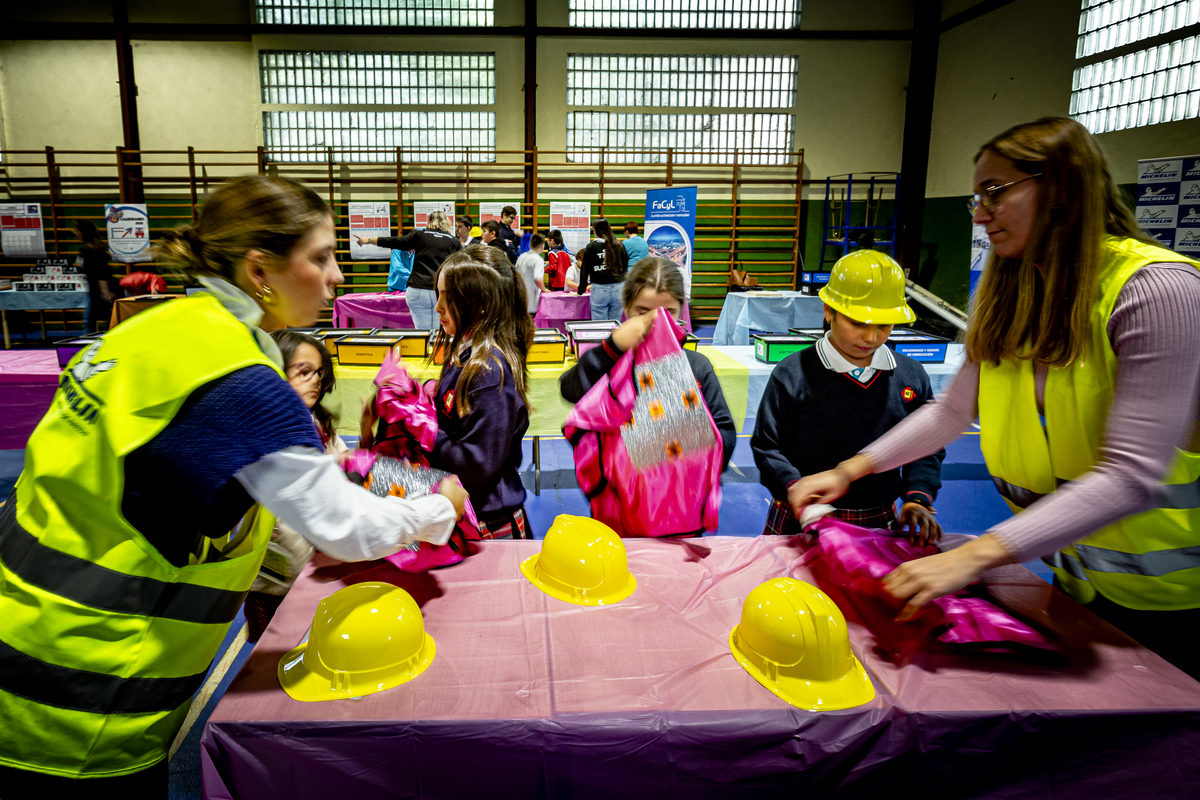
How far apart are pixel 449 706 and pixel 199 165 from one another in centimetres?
1201

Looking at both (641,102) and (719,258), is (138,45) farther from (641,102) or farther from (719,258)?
(719,258)

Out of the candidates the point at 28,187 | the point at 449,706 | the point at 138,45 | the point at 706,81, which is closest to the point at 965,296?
the point at 706,81

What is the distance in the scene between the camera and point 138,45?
33.7ft

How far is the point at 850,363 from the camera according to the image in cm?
194

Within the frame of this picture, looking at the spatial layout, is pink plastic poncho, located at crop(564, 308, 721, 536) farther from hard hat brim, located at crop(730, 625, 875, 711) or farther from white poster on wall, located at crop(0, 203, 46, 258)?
white poster on wall, located at crop(0, 203, 46, 258)

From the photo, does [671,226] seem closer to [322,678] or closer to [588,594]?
[588,594]

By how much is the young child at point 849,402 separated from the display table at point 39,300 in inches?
358

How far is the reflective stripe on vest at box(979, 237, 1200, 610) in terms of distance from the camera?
1.08m

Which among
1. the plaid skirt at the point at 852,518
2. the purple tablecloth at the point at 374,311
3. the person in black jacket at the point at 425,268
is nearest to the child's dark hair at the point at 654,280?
the plaid skirt at the point at 852,518

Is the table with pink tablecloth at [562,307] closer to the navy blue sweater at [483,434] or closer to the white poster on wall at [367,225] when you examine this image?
the white poster on wall at [367,225]

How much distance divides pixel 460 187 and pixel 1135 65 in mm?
9132

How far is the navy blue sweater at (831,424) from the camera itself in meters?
1.90

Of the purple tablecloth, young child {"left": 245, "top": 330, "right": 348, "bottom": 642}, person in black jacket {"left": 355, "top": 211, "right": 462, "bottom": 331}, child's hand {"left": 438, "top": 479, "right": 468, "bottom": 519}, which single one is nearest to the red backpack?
person in black jacket {"left": 355, "top": 211, "right": 462, "bottom": 331}

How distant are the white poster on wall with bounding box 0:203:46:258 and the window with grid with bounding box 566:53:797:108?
8273 millimetres
